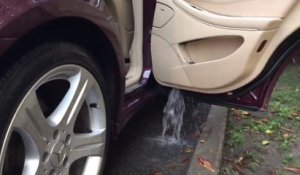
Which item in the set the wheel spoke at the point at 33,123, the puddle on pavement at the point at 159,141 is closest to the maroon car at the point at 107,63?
the wheel spoke at the point at 33,123

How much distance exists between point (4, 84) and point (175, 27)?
1219mm

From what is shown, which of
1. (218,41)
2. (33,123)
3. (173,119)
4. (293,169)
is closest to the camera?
(33,123)

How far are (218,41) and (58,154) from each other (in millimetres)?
1092

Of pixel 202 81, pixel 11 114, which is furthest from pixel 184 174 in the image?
pixel 11 114

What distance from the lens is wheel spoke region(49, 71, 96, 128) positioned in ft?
6.67

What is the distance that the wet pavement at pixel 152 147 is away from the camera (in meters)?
2.98

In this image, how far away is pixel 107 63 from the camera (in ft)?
7.84

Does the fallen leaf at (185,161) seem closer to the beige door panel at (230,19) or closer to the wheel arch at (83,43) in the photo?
the wheel arch at (83,43)

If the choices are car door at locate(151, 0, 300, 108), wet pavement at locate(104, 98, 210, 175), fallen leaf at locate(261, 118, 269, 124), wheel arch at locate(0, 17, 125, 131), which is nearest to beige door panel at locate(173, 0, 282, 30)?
car door at locate(151, 0, 300, 108)

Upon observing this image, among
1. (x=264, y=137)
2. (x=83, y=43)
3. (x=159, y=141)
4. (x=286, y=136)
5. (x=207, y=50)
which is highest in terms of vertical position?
(x=83, y=43)

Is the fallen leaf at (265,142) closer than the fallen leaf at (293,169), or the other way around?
the fallen leaf at (293,169)

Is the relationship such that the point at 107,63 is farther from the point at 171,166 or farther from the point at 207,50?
the point at 171,166

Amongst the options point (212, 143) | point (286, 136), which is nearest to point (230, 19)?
point (212, 143)

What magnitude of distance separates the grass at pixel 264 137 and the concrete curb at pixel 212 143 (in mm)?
87
